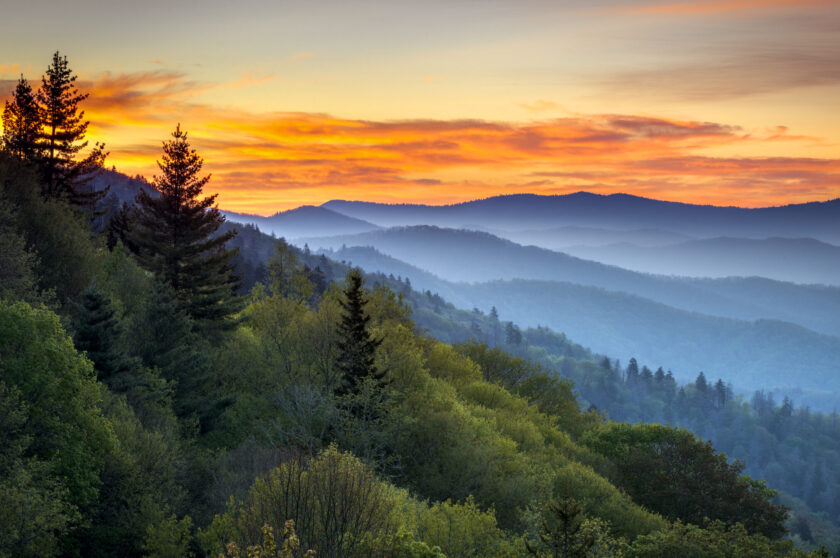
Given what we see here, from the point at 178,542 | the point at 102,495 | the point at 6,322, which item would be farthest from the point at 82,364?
the point at 178,542

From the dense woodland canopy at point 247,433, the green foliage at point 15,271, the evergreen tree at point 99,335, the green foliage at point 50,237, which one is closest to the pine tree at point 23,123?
the dense woodland canopy at point 247,433

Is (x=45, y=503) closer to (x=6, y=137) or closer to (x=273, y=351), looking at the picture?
(x=273, y=351)

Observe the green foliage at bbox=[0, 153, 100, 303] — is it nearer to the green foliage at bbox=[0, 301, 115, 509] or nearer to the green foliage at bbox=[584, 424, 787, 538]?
the green foliage at bbox=[0, 301, 115, 509]

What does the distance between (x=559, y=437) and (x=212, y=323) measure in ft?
92.8

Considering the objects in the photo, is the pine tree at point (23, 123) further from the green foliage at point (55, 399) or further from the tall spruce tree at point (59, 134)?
the green foliage at point (55, 399)

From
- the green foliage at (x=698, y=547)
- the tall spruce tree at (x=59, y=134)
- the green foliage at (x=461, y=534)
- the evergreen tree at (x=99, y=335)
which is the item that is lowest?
the green foliage at (x=698, y=547)

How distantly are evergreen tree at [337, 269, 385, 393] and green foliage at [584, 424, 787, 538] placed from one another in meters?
20.5

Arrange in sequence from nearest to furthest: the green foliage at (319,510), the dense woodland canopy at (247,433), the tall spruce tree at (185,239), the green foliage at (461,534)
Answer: the green foliage at (319,510)
the dense woodland canopy at (247,433)
the green foliage at (461,534)
the tall spruce tree at (185,239)

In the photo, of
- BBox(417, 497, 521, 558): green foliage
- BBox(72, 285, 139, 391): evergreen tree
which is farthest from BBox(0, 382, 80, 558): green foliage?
BBox(417, 497, 521, 558): green foliage

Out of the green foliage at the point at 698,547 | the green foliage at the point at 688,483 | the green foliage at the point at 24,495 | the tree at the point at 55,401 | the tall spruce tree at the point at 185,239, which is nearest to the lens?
the green foliage at the point at 24,495

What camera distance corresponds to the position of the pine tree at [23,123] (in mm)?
48406

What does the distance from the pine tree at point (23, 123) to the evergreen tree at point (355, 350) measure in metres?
29.5

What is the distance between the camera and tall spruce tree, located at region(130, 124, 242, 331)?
148ft

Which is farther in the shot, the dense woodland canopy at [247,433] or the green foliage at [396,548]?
the dense woodland canopy at [247,433]
